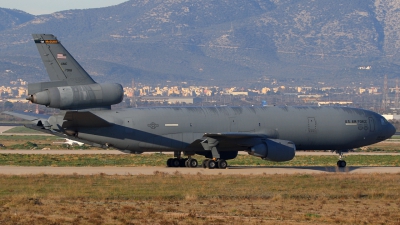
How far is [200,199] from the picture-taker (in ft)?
114

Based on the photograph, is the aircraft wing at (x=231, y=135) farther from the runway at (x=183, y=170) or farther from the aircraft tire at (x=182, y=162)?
the aircraft tire at (x=182, y=162)

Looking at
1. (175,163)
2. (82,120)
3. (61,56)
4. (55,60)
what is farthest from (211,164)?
(55,60)

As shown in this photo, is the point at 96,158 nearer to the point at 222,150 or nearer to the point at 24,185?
the point at 222,150

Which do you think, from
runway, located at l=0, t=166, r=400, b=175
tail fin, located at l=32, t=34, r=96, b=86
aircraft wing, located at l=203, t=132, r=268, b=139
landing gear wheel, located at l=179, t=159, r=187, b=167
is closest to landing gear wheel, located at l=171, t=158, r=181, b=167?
landing gear wheel, located at l=179, t=159, r=187, b=167

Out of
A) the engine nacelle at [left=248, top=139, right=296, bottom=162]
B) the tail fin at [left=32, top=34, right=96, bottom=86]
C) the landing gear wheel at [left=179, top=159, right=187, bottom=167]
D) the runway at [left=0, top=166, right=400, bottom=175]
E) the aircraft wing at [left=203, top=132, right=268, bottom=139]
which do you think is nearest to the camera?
the runway at [left=0, top=166, right=400, bottom=175]

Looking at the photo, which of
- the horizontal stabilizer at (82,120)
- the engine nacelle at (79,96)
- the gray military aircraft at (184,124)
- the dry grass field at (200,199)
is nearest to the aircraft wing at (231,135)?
the gray military aircraft at (184,124)

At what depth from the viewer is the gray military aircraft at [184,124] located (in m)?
48.8

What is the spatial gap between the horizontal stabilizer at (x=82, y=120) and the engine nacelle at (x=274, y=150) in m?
8.83

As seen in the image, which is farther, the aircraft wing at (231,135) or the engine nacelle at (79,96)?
the aircraft wing at (231,135)

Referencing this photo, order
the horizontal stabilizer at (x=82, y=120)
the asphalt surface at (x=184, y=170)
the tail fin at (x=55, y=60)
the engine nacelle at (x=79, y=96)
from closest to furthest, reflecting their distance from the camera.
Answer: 1. the asphalt surface at (x=184, y=170)
2. the engine nacelle at (x=79, y=96)
3. the horizontal stabilizer at (x=82, y=120)
4. the tail fin at (x=55, y=60)

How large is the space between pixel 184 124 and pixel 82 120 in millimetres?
6452

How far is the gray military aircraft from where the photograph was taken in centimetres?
4875

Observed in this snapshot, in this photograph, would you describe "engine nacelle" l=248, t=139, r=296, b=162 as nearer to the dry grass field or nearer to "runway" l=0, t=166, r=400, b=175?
"runway" l=0, t=166, r=400, b=175

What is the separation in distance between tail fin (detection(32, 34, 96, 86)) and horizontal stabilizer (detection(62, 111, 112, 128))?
1980 millimetres
